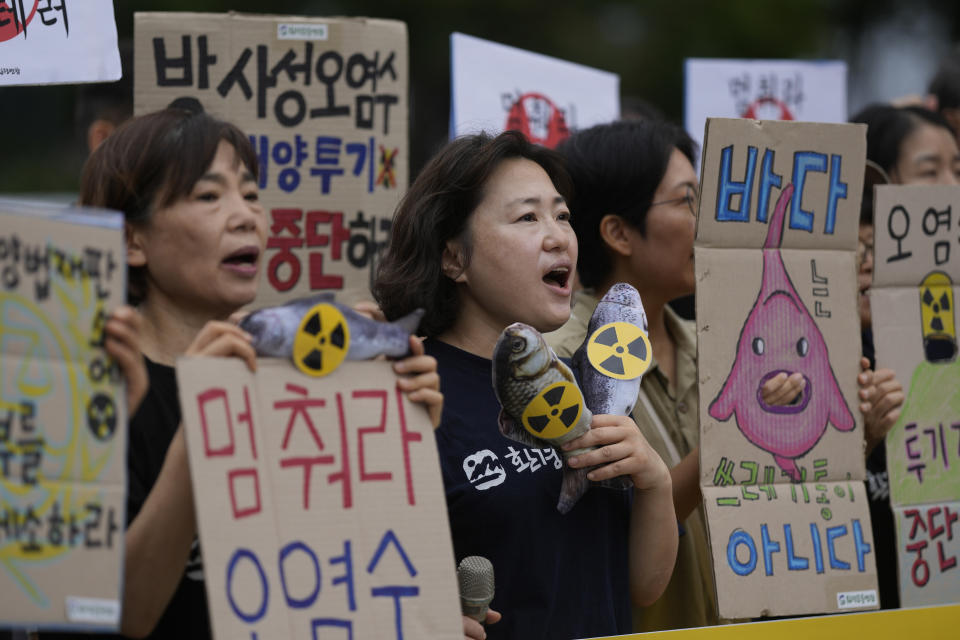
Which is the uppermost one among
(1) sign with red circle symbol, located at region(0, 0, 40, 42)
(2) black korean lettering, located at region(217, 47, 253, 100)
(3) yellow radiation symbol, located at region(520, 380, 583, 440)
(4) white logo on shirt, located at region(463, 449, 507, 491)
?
(1) sign with red circle symbol, located at region(0, 0, 40, 42)

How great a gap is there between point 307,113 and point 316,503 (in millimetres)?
1584

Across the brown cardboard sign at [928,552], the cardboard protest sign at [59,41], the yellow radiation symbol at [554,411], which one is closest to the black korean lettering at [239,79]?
the cardboard protest sign at [59,41]

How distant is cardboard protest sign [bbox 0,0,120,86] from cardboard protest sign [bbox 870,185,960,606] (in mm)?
1771

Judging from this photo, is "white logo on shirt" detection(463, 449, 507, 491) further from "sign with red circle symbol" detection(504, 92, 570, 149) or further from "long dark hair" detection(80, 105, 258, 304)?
"sign with red circle symbol" detection(504, 92, 570, 149)

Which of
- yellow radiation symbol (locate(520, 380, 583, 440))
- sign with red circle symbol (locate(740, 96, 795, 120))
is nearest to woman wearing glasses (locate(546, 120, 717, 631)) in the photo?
yellow radiation symbol (locate(520, 380, 583, 440))

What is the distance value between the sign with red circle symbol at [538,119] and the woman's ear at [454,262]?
1.41 metres

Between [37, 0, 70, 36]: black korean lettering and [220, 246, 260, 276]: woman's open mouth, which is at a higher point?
[37, 0, 70, 36]: black korean lettering

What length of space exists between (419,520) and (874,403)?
1260 millimetres

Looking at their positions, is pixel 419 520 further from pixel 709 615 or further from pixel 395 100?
pixel 395 100

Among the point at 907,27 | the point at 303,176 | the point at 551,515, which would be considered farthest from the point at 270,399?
the point at 907,27

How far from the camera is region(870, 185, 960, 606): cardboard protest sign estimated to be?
2707mm

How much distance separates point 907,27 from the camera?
1454cm

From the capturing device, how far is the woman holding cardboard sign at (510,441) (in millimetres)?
2189

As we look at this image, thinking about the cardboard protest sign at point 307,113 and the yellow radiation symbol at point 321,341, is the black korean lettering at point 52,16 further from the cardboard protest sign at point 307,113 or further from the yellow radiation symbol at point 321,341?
the yellow radiation symbol at point 321,341
